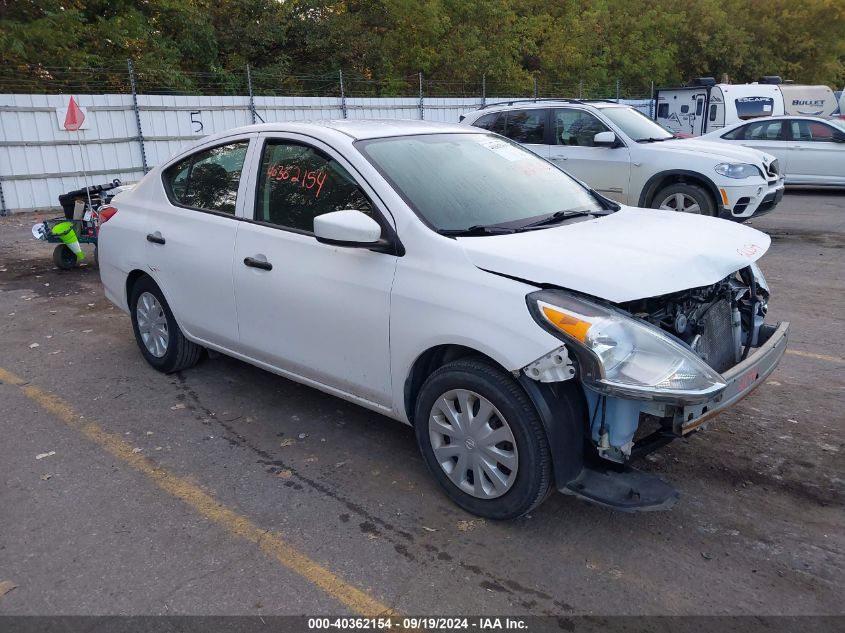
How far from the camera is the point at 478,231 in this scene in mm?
3693

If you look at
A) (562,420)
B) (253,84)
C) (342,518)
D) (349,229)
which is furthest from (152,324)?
(253,84)

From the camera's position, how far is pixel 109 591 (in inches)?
120

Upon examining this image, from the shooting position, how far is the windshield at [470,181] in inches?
150

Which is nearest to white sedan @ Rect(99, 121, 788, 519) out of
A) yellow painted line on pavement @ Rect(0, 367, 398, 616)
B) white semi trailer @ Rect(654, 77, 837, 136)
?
yellow painted line on pavement @ Rect(0, 367, 398, 616)

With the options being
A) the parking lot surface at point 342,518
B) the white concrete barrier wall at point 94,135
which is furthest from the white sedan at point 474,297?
the white concrete barrier wall at point 94,135

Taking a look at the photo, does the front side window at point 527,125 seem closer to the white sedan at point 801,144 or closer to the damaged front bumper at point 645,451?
the white sedan at point 801,144

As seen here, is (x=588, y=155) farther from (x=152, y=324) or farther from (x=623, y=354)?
(x=623, y=354)

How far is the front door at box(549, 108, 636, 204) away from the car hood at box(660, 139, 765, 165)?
54 centimetres

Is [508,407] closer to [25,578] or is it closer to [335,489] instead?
[335,489]

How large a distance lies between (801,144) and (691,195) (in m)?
6.34

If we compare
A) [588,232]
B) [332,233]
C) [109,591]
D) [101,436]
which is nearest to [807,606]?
[588,232]

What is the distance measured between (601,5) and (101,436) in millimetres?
34660

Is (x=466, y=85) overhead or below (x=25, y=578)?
overhead

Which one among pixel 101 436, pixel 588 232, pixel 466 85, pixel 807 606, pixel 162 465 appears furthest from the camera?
pixel 466 85
